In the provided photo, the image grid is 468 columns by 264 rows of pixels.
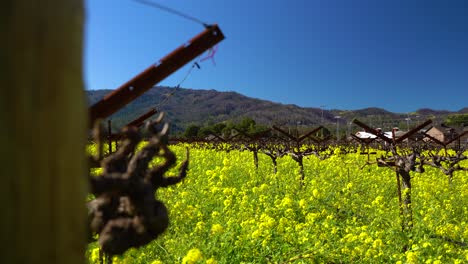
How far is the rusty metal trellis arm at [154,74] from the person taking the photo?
1197 mm

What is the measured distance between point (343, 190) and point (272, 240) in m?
3.86

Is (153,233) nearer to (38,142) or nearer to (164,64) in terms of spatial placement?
(164,64)

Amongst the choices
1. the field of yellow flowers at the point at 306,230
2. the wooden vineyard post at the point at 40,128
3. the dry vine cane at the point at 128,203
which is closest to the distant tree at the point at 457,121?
the field of yellow flowers at the point at 306,230

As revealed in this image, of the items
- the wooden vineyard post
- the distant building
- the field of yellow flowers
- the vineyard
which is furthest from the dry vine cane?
the distant building

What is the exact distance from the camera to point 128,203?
135 centimetres

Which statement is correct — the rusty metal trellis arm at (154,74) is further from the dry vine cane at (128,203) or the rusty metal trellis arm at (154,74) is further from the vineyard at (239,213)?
the dry vine cane at (128,203)

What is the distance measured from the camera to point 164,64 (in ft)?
4.16

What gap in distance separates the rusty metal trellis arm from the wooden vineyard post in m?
0.68

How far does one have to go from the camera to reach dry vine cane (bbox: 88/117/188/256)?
129 centimetres

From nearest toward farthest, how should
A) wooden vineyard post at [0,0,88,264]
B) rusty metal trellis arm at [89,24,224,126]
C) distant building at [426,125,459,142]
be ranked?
1. wooden vineyard post at [0,0,88,264]
2. rusty metal trellis arm at [89,24,224,126]
3. distant building at [426,125,459,142]

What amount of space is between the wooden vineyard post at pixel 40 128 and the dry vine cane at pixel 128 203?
73 centimetres

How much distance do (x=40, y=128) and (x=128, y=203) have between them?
3.03 feet

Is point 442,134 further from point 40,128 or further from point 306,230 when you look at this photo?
point 40,128

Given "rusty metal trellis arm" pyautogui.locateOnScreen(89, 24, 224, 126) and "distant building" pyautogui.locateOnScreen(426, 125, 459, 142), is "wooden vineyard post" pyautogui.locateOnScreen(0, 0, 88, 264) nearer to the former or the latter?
"rusty metal trellis arm" pyautogui.locateOnScreen(89, 24, 224, 126)
